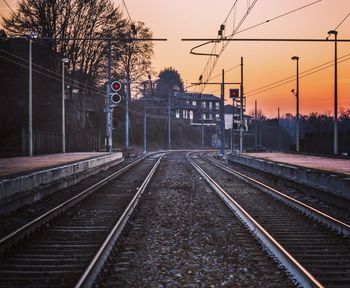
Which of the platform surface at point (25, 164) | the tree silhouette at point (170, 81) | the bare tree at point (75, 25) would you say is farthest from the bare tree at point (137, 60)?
the tree silhouette at point (170, 81)

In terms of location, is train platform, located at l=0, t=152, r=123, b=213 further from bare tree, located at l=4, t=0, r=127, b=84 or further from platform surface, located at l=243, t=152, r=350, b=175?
bare tree, located at l=4, t=0, r=127, b=84

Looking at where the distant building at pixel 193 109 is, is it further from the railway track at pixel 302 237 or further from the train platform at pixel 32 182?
the railway track at pixel 302 237

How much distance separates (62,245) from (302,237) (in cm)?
441

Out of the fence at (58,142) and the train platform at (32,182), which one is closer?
the train platform at (32,182)

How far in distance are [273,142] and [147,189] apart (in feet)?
347

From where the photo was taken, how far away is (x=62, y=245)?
9547 mm

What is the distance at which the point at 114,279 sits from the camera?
23.4ft

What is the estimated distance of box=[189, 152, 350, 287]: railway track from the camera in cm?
738

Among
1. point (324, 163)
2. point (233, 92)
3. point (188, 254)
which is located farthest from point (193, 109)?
point (188, 254)

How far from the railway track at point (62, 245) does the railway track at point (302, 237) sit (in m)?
2.68

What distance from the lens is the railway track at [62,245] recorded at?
7.29 m

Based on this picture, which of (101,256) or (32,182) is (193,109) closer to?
(32,182)

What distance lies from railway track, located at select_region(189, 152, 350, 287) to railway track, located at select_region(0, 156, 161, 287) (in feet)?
8.81

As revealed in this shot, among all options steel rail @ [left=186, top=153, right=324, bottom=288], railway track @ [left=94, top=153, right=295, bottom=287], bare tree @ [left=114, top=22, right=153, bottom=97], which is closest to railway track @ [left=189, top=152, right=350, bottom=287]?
steel rail @ [left=186, top=153, right=324, bottom=288]
